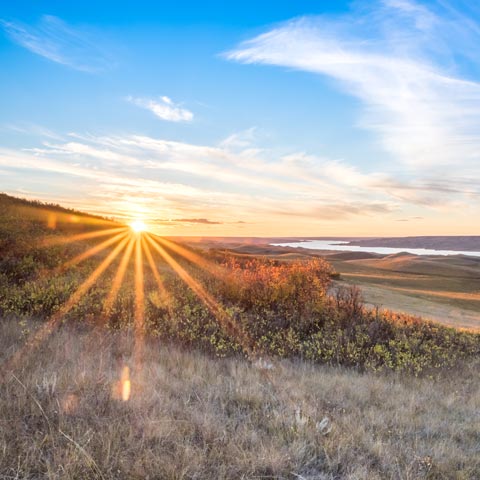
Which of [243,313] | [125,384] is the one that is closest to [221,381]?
[125,384]

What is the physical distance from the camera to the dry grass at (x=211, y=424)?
3617mm

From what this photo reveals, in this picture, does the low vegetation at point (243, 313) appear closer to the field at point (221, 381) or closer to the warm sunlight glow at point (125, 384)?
the field at point (221, 381)

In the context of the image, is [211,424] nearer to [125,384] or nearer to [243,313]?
[125,384]

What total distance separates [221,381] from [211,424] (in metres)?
1.63

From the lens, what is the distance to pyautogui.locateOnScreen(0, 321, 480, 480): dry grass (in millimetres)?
3617

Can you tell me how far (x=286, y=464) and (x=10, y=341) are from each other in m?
5.06

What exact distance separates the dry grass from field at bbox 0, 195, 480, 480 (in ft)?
0.06

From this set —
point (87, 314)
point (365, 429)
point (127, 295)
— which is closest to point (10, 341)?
point (87, 314)

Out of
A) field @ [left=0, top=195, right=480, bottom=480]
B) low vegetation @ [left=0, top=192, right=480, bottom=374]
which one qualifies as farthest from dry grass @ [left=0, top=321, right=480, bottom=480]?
low vegetation @ [left=0, top=192, right=480, bottom=374]

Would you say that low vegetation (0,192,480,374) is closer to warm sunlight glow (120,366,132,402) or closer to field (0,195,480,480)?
field (0,195,480,480)

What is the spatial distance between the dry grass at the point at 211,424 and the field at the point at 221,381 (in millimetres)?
19

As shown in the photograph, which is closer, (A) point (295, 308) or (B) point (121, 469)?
(B) point (121, 469)

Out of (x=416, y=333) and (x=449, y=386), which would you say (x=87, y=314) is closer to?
(x=449, y=386)

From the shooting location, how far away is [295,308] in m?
12.1
